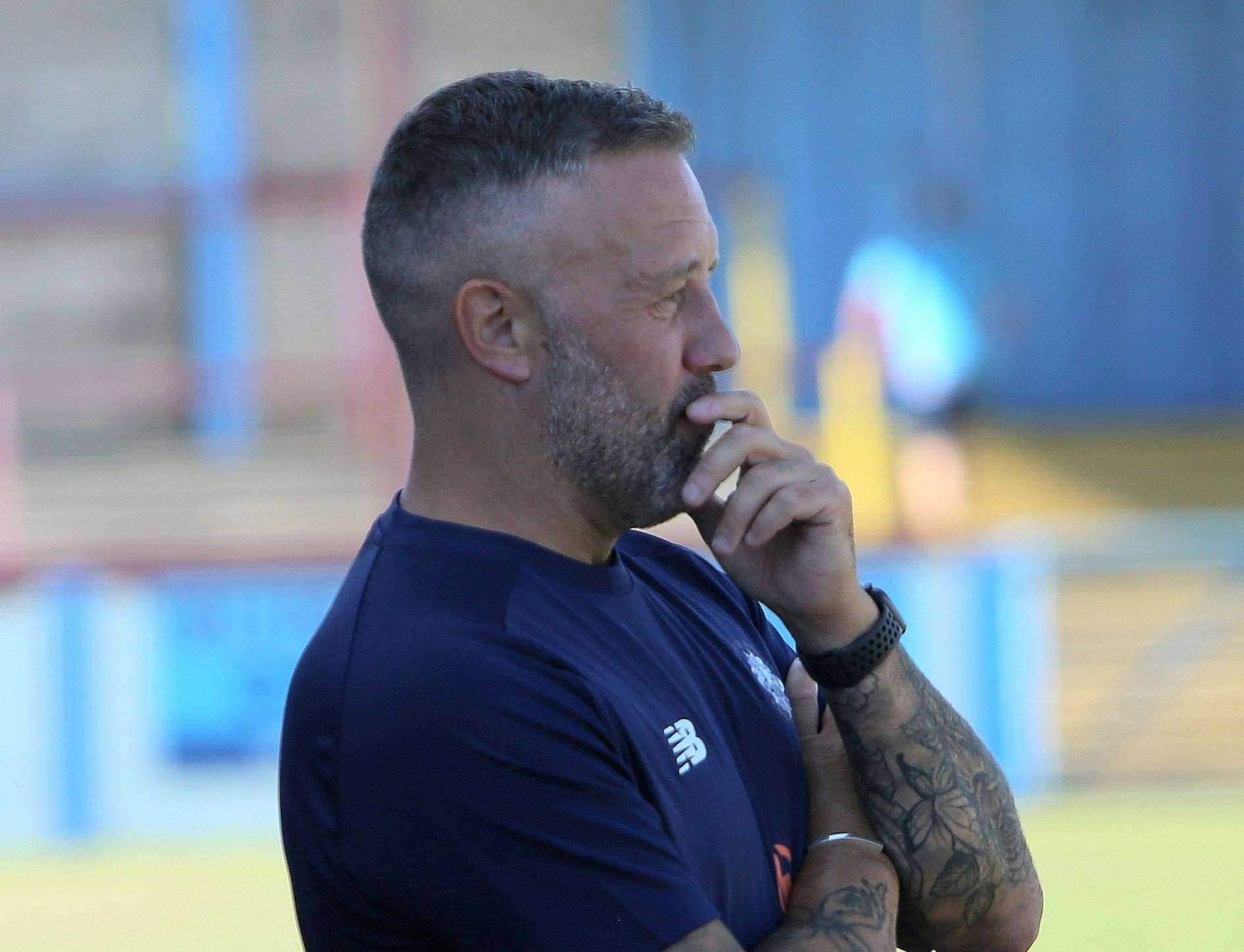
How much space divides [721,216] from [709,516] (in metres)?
11.5

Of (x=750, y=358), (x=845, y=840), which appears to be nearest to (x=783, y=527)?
(x=845, y=840)

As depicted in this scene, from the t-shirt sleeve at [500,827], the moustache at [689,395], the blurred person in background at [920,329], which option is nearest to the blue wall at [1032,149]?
the blurred person in background at [920,329]

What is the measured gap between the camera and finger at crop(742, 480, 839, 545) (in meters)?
1.91

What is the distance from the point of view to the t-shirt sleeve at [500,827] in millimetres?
1592

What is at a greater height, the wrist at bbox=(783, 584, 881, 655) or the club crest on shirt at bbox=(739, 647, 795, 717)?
the wrist at bbox=(783, 584, 881, 655)

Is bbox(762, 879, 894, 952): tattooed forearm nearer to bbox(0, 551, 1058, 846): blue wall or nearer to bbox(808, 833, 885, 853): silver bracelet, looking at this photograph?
bbox(808, 833, 885, 853): silver bracelet

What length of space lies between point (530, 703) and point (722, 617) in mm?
551

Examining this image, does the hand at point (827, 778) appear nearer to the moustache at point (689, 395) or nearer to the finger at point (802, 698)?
Answer: the finger at point (802, 698)

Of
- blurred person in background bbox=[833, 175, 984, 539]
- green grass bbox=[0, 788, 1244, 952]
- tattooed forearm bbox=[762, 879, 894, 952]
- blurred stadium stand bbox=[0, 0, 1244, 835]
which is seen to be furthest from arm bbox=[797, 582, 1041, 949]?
blurred stadium stand bbox=[0, 0, 1244, 835]

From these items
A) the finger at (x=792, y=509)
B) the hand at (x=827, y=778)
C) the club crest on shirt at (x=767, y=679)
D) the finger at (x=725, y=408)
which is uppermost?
the finger at (x=725, y=408)

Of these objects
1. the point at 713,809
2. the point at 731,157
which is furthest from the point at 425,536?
the point at 731,157

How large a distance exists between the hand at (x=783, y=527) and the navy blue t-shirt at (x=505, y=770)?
0.14 metres

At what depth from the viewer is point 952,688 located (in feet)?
22.7

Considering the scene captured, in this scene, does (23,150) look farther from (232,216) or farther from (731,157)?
(731,157)
